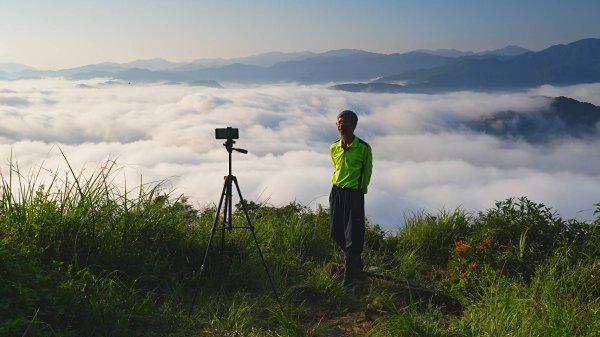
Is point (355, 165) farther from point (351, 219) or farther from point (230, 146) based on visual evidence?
point (230, 146)

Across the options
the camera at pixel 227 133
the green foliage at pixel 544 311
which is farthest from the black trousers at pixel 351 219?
the camera at pixel 227 133

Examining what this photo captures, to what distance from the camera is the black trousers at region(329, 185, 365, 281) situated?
6.03 m

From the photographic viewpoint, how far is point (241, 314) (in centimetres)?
482

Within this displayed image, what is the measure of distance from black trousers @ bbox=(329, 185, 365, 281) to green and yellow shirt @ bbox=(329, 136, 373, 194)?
0.11 m

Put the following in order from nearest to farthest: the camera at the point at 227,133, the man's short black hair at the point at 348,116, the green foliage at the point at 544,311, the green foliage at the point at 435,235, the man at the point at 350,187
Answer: the green foliage at the point at 544,311, the camera at the point at 227,133, the man's short black hair at the point at 348,116, the man at the point at 350,187, the green foliage at the point at 435,235

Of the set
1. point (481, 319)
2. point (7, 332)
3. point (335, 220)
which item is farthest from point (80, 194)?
point (481, 319)

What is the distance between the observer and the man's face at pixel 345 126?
5.79 metres

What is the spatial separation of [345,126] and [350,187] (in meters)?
0.79

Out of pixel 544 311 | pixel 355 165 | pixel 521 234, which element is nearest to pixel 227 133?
pixel 355 165

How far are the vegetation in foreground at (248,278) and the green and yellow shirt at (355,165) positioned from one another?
4.07ft

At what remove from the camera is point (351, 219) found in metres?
6.03

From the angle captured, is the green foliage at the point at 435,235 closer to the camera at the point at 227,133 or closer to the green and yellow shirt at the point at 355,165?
the green and yellow shirt at the point at 355,165

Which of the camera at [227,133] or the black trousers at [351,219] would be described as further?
the black trousers at [351,219]

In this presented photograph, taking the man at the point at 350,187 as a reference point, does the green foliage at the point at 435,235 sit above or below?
below
